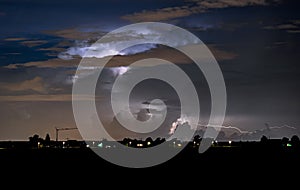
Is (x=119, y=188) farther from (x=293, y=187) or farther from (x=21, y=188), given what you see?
(x=293, y=187)

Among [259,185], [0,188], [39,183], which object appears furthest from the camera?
[39,183]

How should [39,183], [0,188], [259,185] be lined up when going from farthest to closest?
[39,183]
[259,185]
[0,188]

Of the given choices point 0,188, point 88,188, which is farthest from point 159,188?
point 0,188

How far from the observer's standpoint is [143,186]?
151ft

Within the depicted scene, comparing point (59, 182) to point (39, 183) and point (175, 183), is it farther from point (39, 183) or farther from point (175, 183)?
point (175, 183)

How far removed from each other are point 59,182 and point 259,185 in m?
16.3

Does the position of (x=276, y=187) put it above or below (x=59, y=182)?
below

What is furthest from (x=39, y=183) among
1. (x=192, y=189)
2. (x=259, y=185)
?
(x=259, y=185)

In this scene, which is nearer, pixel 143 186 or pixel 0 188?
pixel 0 188

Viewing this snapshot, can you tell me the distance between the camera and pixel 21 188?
144ft

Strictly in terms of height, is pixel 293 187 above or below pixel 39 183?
below

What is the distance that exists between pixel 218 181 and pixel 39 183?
15002 millimetres

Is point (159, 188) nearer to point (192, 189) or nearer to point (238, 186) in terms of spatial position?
point (192, 189)

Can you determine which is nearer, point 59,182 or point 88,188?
point 88,188
